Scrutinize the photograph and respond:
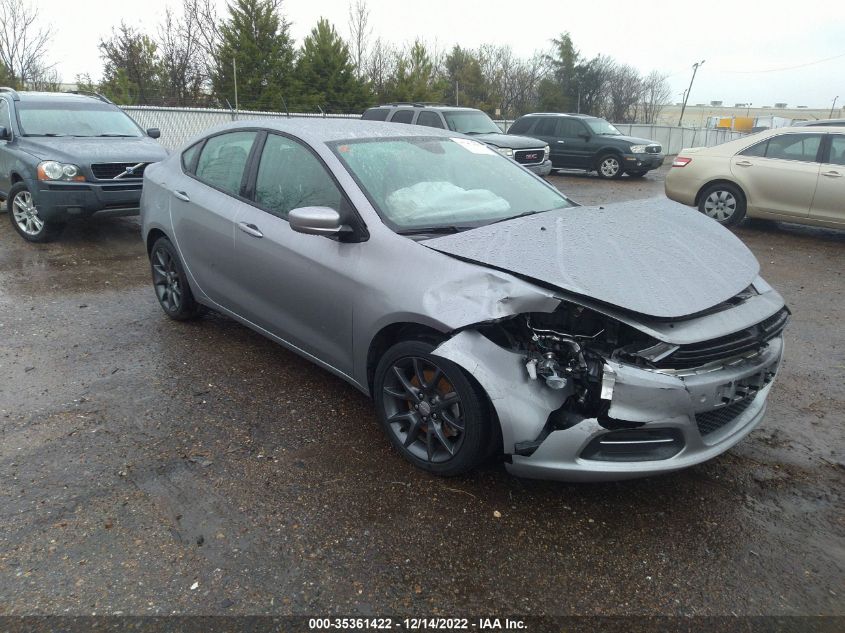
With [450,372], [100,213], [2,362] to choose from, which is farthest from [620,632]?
[100,213]

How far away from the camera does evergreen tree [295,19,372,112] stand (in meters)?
30.7

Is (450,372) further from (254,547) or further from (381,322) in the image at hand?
(254,547)

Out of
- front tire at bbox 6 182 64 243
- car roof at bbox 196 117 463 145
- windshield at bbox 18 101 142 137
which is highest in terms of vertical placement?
car roof at bbox 196 117 463 145

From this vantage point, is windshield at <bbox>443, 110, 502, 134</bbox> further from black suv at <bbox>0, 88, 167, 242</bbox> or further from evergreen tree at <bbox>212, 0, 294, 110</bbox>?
evergreen tree at <bbox>212, 0, 294, 110</bbox>

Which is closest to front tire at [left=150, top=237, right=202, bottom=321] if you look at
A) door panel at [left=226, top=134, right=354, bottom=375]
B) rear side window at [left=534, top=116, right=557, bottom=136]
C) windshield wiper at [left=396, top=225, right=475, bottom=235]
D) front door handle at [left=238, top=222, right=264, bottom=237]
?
door panel at [left=226, top=134, right=354, bottom=375]

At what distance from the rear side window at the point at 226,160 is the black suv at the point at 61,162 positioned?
377 centimetres

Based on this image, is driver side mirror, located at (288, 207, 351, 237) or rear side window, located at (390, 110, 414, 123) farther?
rear side window, located at (390, 110, 414, 123)

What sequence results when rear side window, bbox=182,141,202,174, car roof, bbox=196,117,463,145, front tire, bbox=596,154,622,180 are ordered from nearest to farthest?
1. car roof, bbox=196,117,463,145
2. rear side window, bbox=182,141,202,174
3. front tire, bbox=596,154,622,180

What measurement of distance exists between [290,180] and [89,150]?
535 centimetres

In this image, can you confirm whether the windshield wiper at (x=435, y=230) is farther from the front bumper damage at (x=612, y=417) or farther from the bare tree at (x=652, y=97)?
the bare tree at (x=652, y=97)

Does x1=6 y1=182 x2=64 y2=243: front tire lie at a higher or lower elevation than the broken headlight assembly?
lower

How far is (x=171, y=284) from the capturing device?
5117 mm

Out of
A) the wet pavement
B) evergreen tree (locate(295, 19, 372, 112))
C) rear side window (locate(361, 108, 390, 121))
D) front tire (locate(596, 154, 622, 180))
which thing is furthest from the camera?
evergreen tree (locate(295, 19, 372, 112))

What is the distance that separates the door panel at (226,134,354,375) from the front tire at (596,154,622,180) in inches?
574
